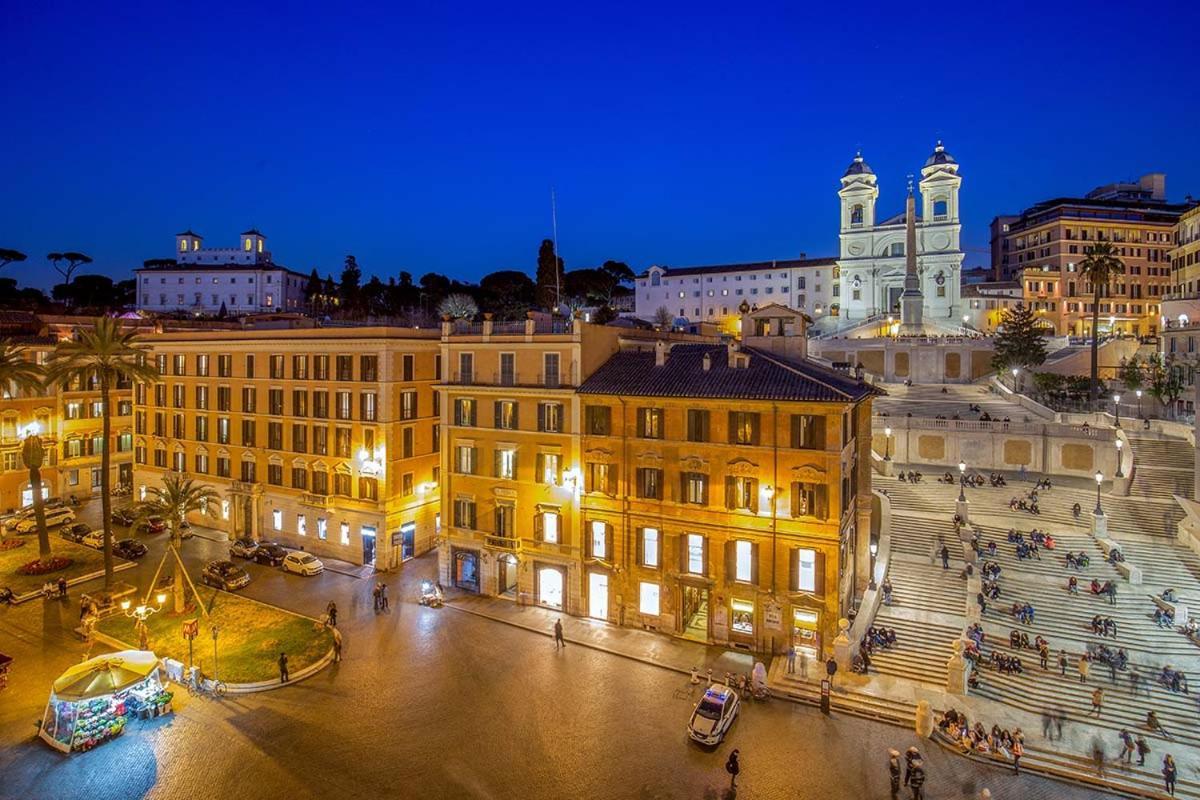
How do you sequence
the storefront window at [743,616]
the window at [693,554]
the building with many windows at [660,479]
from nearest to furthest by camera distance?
1. the building with many windows at [660,479]
2. the storefront window at [743,616]
3. the window at [693,554]

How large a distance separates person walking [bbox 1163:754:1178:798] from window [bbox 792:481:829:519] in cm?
1355

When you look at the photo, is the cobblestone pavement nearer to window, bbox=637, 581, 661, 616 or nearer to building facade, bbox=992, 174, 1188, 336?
window, bbox=637, 581, 661, 616

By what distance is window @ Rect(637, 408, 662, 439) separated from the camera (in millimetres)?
32469

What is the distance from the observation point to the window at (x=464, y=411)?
125 ft

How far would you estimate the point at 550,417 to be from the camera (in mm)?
35281

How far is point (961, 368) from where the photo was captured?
3349 inches

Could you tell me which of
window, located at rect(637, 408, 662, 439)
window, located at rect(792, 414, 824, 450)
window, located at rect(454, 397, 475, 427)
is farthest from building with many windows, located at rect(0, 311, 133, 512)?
window, located at rect(792, 414, 824, 450)

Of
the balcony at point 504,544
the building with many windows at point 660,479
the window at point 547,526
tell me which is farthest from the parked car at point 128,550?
the window at point 547,526

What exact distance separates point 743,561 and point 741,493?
3288mm

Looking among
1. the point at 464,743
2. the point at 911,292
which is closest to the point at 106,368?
the point at 464,743

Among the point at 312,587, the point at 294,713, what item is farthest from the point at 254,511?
the point at 294,713

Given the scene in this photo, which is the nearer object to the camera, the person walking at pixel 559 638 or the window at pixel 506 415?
the person walking at pixel 559 638

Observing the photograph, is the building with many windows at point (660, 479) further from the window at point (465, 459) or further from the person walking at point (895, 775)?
the person walking at point (895, 775)

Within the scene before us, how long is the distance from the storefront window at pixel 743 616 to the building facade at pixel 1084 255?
348 ft
